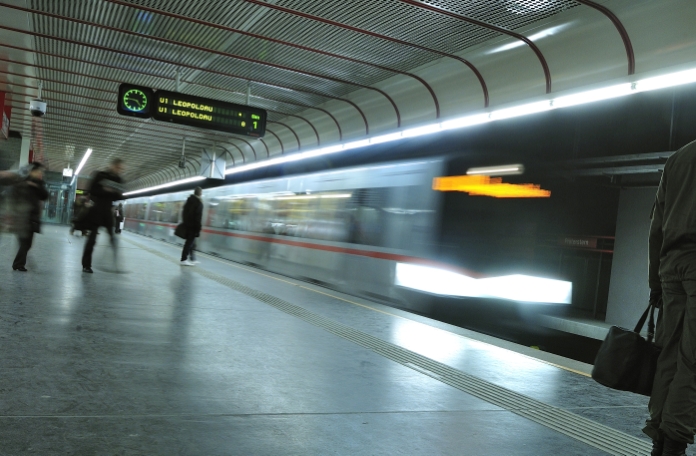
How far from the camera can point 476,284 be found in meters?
9.30

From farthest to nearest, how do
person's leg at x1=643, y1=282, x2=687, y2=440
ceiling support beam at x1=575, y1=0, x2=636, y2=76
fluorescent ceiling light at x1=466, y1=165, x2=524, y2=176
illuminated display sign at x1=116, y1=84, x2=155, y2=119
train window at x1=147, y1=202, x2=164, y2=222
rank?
train window at x1=147, y1=202, x2=164, y2=222 → illuminated display sign at x1=116, y1=84, x2=155, y2=119 → fluorescent ceiling light at x1=466, y1=165, x2=524, y2=176 → ceiling support beam at x1=575, y1=0, x2=636, y2=76 → person's leg at x1=643, y1=282, x2=687, y2=440

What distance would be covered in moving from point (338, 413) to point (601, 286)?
12734mm

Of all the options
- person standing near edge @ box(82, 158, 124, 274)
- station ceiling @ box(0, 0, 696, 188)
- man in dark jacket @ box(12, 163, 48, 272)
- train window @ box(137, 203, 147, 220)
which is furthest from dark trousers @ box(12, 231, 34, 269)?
train window @ box(137, 203, 147, 220)

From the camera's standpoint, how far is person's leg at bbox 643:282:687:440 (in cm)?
289

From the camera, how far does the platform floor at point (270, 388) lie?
10.2ft

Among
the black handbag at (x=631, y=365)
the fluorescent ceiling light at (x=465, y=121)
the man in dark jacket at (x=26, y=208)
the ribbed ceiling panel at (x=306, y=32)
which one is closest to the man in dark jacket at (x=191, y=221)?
the man in dark jacket at (x=26, y=208)

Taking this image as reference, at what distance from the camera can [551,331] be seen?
44.1 ft

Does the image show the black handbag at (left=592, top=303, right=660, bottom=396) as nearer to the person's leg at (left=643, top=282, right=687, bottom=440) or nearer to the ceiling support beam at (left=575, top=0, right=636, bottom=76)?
the person's leg at (left=643, top=282, right=687, bottom=440)

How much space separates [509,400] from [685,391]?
5.84ft

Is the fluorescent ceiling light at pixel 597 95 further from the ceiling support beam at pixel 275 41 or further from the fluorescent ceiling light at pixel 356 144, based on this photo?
the fluorescent ceiling light at pixel 356 144

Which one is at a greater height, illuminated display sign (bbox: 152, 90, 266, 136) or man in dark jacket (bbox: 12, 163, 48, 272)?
illuminated display sign (bbox: 152, 90, 266, 136)

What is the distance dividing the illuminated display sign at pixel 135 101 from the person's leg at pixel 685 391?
11803mm

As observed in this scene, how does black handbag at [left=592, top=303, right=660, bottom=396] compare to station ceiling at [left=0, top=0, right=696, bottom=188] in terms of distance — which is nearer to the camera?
black handbag at [left=592, top=303, right=660, bottom=396]

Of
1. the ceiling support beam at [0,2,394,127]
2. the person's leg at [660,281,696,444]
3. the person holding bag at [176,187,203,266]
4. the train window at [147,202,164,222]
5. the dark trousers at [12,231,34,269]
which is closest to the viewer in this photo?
the person's leg at [660,281,696,444]
